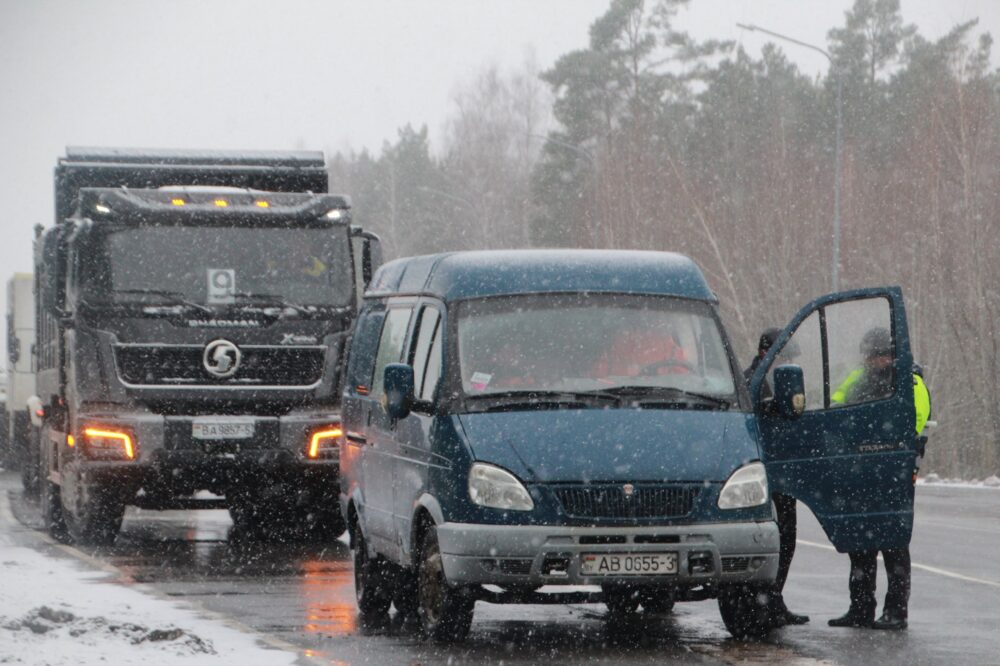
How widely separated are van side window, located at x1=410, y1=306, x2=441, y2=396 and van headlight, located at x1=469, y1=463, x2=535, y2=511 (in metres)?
1.24

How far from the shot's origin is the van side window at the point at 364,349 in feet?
38.9

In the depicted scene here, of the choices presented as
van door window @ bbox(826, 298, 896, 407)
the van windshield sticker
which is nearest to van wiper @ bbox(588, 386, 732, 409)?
the van windshield sticker

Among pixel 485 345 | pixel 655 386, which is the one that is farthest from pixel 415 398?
pixel 655 386

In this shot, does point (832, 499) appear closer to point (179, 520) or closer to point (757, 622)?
point (757, 622)

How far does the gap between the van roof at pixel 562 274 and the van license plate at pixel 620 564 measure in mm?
1670

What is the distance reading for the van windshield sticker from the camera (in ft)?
32.9

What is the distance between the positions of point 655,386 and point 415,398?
1304 millimetres

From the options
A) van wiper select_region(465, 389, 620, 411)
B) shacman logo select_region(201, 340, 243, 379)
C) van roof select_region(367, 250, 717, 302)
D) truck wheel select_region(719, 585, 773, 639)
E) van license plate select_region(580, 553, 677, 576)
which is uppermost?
van roof select_region(367, 250, 717, 302)

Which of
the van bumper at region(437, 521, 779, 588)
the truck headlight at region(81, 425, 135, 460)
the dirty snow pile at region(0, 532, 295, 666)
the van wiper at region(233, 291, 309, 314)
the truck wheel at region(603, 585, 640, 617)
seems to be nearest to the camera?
the dirty snow pile at region(0, 532, 295, 666)

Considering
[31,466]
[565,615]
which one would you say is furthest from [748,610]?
[31,466]

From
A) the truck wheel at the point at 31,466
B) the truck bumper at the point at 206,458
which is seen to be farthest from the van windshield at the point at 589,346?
the truck wheel at the point at 31,466

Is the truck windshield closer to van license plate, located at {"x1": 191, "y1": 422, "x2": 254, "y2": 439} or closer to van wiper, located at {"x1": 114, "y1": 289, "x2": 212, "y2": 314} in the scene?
van wiper, located at {"x1": 114, "y1": 289, "x2": 212, "y2": 314}

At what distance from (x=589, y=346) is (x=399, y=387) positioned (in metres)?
1.01

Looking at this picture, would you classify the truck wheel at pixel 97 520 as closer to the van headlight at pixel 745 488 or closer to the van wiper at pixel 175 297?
the van wiper at pixel 175 297
